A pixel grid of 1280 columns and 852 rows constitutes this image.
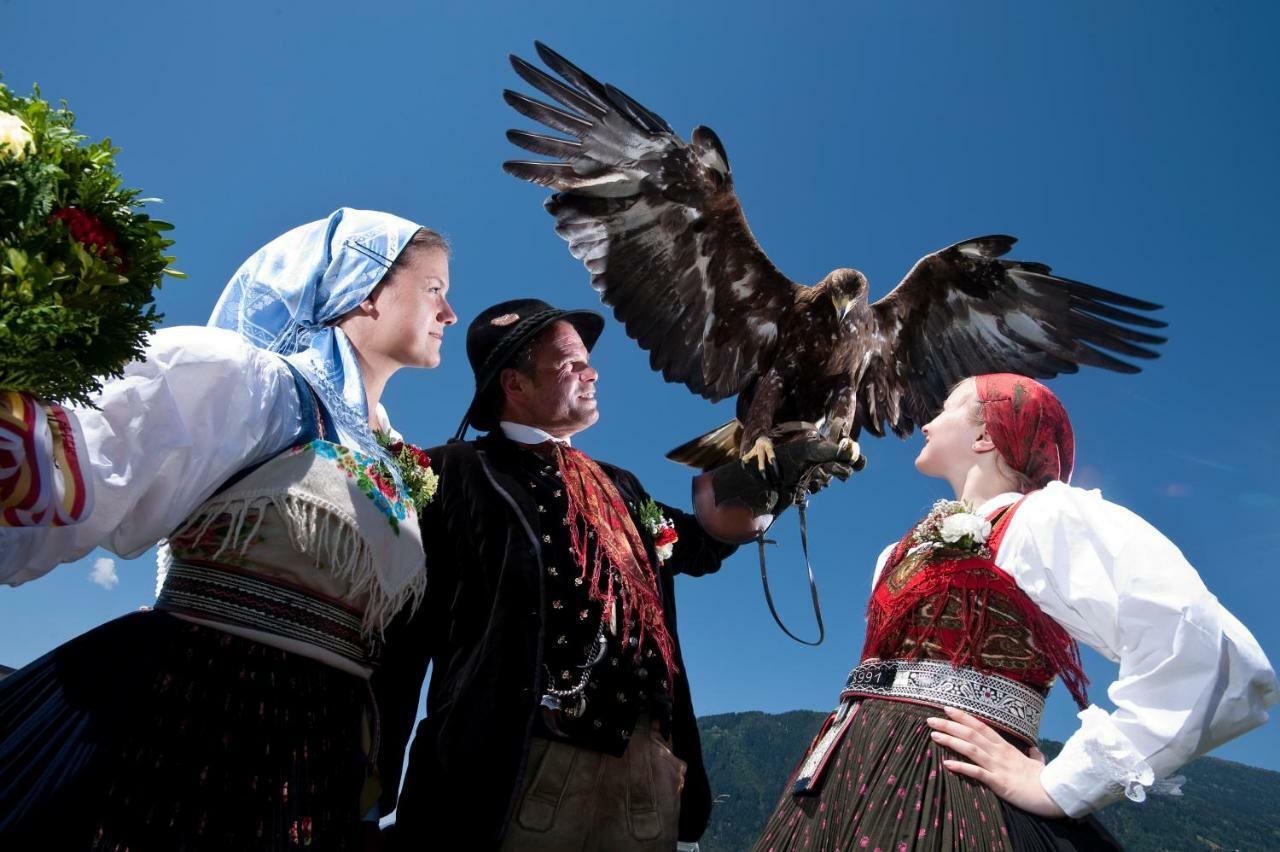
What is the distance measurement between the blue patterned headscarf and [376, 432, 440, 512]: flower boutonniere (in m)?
0.16

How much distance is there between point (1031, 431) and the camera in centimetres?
225

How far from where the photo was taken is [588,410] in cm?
281

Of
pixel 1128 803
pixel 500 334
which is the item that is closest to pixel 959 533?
pixel 500 334

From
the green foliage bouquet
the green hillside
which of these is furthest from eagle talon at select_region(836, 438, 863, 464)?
the green hillside

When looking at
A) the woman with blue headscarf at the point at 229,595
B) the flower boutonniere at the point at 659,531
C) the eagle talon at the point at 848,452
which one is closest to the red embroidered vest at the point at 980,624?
the eagle talon at the point at 848,452

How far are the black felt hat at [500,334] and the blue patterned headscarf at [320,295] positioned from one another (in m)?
0.57

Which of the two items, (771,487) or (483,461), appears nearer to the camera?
(483,461)

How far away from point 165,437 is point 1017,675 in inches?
72.7

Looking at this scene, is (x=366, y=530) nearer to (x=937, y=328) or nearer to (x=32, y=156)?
(x=32, y=156)

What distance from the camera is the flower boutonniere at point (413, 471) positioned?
225 cm

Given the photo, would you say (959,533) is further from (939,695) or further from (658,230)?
(658,230)

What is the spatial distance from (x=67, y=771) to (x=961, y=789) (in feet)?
5.48

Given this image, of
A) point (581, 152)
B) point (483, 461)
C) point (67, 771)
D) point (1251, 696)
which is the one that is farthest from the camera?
point (581, 152)

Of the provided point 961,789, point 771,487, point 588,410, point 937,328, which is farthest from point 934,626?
point 937,328
